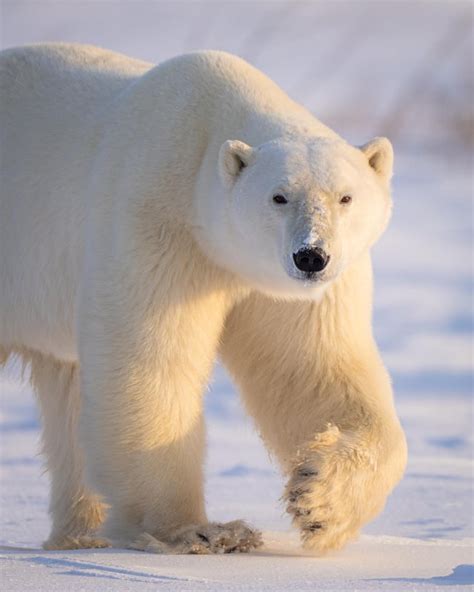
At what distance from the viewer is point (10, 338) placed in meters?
4.68

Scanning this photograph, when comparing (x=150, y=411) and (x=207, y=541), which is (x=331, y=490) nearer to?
(x=207, y=541)

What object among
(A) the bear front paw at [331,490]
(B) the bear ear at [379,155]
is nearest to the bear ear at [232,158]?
(B) the bear ear at [379,155]

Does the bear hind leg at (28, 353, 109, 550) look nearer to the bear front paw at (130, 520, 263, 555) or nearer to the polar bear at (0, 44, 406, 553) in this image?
the polar bear at (0, 44, 406, 553)

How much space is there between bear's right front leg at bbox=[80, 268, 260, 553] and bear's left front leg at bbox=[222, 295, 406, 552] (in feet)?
0.72

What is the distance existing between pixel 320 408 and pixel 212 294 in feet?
1.58

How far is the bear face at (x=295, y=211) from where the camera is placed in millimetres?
3504

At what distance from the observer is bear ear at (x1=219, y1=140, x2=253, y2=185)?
3.73 m

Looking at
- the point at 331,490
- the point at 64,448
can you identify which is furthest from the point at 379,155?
the point at 64,448

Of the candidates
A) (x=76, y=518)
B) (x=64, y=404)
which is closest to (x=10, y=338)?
(x=64, y=404)

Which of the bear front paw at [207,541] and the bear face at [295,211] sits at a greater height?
the bear face at [295,211]

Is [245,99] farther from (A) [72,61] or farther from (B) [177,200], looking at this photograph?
(A) [72,61]

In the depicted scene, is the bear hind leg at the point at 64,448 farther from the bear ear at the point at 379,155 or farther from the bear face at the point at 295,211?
the bear ear at the point at 379,155

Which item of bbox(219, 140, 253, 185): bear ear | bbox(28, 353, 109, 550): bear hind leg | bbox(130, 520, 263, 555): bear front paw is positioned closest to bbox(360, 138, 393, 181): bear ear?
bbox(219, 140, 253, 185): bear ear

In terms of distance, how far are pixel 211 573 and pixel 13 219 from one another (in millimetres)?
1691
